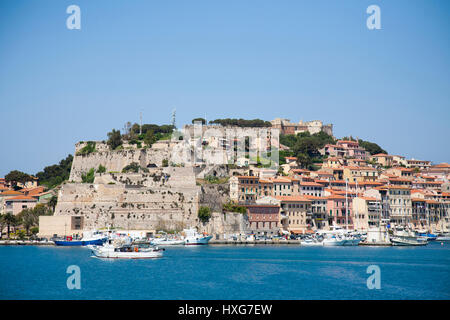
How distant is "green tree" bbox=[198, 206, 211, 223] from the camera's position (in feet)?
197

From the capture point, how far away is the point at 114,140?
74.6 m

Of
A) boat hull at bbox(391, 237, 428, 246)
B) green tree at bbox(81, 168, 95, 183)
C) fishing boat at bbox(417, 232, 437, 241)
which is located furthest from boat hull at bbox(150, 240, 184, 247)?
fishing boat at bbox(417, 232, 437, 241)

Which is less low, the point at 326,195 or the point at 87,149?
the point at 87,149

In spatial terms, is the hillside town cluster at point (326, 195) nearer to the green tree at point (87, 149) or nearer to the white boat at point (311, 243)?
the green tree at point (87, 149)

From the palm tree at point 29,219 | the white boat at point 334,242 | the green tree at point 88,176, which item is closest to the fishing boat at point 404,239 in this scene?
the white boat at point 334,242

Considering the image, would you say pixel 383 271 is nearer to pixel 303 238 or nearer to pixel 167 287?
pixel 167 287

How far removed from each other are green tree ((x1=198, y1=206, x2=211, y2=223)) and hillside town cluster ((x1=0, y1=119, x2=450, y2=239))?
365 centimetres

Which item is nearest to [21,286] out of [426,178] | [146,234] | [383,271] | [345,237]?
[383,271]

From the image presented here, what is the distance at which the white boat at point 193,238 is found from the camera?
5800 centimetres

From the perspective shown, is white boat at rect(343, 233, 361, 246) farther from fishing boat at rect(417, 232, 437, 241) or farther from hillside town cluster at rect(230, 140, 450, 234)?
fishing boat at rect(417, 232, 437, 241)

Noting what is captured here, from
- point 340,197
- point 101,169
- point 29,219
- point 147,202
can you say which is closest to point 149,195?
point 147,202

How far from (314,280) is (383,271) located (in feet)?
18.5

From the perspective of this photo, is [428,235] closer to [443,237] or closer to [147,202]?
[443,237]

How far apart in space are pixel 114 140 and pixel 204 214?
1915 cm
